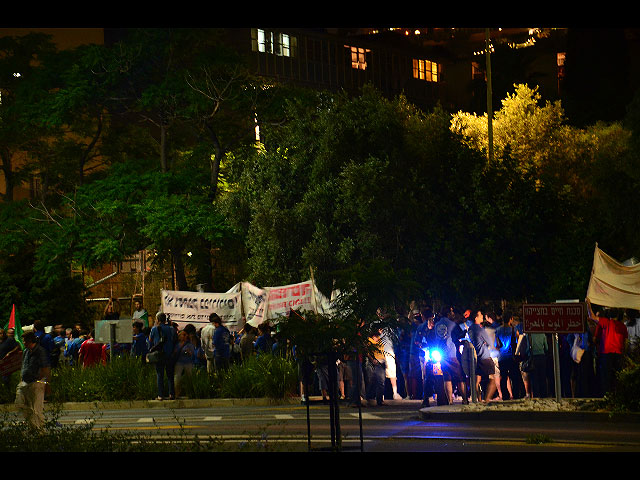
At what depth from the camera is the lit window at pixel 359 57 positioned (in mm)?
72000

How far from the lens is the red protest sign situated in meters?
19.4

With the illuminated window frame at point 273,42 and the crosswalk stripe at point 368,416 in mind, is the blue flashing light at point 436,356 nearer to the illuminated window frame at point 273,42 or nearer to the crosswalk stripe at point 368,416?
the crosswalk stripe at point 368,416

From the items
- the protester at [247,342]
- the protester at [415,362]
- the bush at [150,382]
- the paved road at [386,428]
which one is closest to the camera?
the paved road at [386,428]

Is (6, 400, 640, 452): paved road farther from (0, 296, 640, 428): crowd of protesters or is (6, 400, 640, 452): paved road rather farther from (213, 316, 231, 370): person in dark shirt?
(213, 316, 231, 370): person in dark shirt

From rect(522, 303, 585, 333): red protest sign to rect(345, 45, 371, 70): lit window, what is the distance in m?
53.6

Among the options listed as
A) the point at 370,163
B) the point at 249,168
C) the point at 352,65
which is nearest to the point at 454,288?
the point at 370,163

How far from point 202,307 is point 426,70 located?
176 ft

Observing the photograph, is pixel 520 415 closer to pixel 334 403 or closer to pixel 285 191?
pixel 334 403

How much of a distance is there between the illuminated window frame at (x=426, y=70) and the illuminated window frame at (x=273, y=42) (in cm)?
1479

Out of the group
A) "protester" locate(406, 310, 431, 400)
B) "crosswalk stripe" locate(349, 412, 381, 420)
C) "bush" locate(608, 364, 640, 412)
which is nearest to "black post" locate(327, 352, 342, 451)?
"crosswalk stripe" locate(349, 412, 381, 420)

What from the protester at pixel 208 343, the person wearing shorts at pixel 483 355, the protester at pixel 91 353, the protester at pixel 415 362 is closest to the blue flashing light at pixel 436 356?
the person wearing shorts at pixel 483 355

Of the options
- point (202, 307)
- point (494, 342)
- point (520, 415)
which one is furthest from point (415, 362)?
point (202, 307)

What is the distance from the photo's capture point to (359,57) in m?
72.6

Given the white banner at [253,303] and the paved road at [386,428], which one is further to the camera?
the white banner at [253,303]
